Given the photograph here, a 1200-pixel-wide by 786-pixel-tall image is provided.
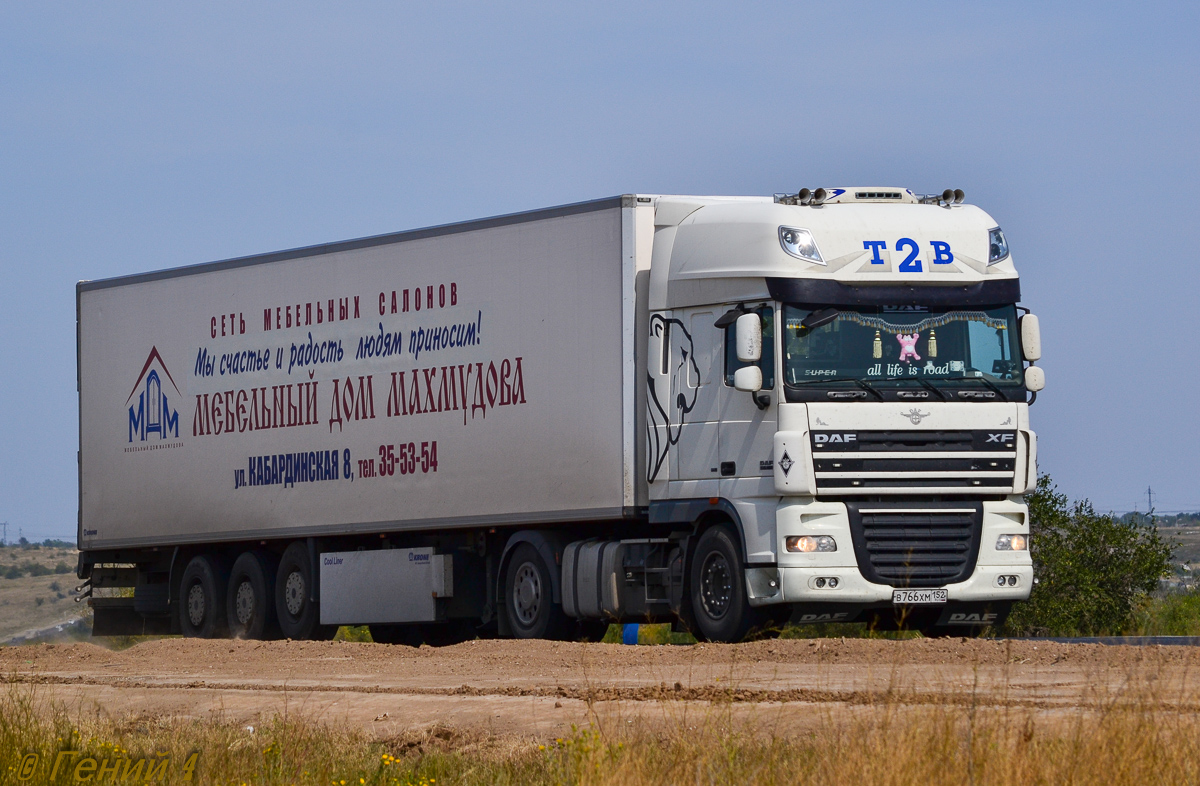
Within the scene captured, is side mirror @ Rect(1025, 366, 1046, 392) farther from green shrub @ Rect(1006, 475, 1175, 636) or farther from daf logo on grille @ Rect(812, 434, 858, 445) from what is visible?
green shrub @ Rect(1006, 475, 1175, 636)

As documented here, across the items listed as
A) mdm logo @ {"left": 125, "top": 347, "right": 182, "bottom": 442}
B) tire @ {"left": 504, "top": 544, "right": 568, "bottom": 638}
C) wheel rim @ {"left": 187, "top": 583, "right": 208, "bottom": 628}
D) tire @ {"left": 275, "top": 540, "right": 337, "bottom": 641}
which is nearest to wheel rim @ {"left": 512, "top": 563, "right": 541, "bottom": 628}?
tire @ {"left": 504, "top": 544, "right": 568, "bottom": 638}

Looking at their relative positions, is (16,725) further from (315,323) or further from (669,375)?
(315,323)

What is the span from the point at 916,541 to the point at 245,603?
9655 millimetres

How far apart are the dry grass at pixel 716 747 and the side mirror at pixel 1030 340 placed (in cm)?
634

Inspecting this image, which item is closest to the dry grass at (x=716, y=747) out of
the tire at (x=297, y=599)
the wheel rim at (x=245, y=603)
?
the tire at (x=297, y=599)

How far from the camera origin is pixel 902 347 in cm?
1620

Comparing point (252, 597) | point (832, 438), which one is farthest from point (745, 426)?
point (252, 597)

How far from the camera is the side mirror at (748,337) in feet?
51.9

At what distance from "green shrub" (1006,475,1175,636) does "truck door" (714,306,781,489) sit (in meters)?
9.40

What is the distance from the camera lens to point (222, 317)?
22391mm

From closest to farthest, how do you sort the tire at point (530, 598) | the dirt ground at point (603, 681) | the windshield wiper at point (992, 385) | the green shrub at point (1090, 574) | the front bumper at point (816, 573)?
the dirt ground at point (603, 681), the front bumper at point (816, 573), the windshield wiper at point (992, 385), the tire at point (530, 598), the green shrub at point (1090, 574)

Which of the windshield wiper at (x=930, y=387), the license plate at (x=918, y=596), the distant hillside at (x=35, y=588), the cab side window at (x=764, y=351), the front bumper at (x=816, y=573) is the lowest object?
the distant hillside at (x=35, y=588)

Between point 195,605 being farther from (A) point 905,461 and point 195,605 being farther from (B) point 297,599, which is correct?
(A) point 905,461

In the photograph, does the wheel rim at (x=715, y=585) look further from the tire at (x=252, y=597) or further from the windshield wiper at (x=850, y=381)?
the tire at (x=252, y=597)
